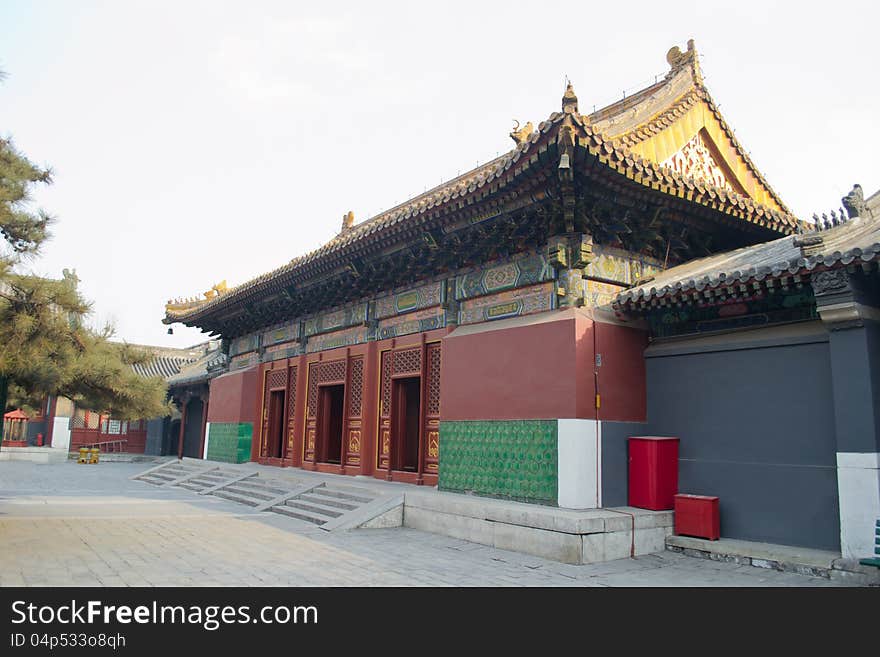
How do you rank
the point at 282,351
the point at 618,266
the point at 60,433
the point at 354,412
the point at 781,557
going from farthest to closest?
the point at 60,433 < the point at 282,351 < the point at 354,412 < the point at 618,266 < the point at 781,557

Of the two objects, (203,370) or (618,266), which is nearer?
(618,266)

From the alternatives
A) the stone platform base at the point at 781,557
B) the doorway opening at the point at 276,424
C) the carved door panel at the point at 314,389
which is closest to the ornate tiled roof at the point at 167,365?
the doorway opening at the point at 276,424

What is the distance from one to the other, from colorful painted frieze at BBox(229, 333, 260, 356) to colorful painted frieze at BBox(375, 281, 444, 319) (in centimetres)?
525

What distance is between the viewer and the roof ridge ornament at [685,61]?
9.63 m

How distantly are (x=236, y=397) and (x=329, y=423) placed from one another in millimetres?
3509

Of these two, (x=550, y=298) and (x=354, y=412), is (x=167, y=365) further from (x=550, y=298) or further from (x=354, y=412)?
(x=550, y=298)

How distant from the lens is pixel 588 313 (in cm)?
761

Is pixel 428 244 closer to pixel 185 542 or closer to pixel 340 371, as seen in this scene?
pixel 340 371

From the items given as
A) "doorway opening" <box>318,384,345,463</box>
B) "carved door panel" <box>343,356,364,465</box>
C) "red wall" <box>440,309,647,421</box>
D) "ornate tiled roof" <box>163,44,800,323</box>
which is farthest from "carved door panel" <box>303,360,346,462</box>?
"red wall" <box>440,309,647,421</box>

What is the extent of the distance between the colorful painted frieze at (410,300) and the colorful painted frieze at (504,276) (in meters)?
0.54

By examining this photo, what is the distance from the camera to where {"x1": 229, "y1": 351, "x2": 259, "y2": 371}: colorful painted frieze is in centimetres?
1545

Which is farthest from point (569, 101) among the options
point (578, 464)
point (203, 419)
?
point (203, 419)

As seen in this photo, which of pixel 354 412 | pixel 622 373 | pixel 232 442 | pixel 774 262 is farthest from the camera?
pixel 232 442

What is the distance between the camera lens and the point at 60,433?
26.7 metres
